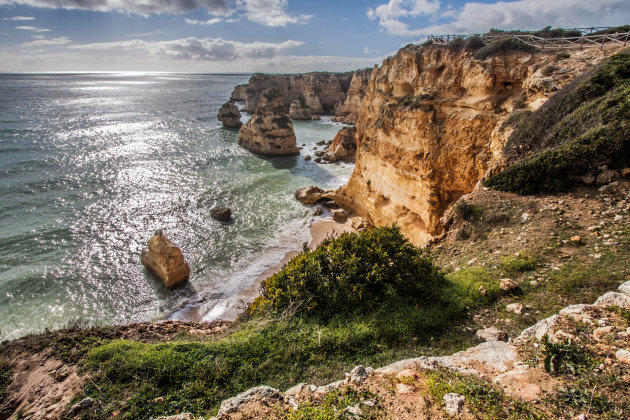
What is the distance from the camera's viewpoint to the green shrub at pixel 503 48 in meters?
14.9

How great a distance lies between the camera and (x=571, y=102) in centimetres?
1116

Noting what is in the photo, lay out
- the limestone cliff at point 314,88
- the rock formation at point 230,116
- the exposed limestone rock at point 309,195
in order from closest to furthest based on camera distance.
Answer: the exposed limestone rock at point 309,195
the rock formation at point 230,116
the limestone cliff at point 314,88

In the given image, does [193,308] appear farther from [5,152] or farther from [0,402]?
[5,152]

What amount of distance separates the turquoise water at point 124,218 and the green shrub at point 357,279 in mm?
9987

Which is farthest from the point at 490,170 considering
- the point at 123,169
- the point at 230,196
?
the point at 123,169

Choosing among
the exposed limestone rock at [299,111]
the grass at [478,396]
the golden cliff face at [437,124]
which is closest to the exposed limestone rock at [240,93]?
the exposed limestone rock at [299,111]

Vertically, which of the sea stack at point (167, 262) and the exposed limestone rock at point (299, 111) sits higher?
the exposed limestone rock at point (299, 111)

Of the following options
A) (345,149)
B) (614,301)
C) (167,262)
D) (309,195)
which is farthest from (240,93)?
(614,301)

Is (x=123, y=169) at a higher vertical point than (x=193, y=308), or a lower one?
higher

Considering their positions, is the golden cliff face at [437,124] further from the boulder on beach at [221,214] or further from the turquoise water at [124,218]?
the boulder on beach at [221,214]

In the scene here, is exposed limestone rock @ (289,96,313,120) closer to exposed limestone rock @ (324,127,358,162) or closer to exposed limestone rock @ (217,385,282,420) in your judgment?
exposed limestone rock @ (324,127,358,162)

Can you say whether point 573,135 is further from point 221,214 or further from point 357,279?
point 221,214

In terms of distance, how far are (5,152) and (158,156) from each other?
1835 cm

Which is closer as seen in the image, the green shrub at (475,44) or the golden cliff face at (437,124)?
the golden cliff face at (437,124)
